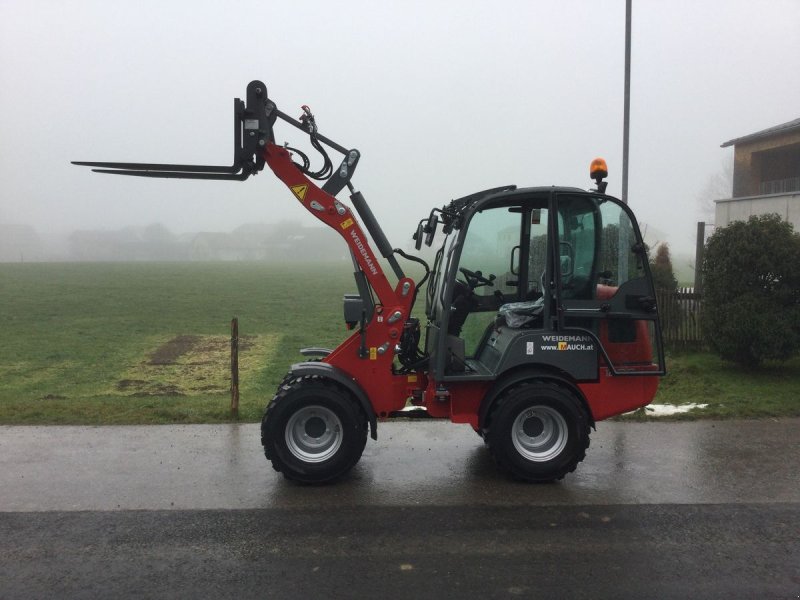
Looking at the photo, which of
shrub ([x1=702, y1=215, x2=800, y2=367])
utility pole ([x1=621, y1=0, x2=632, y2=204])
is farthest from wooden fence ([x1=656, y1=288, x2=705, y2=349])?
utility pole ([x1=621, y1=0, x2=632, y2=204])

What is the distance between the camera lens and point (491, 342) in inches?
266

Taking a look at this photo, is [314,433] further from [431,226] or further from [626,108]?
[626,108]

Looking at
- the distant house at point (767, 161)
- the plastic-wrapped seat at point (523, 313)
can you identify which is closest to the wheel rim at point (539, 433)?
the plastic-wrapped seat at point (523, 313)

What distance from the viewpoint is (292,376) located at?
20.7 ft

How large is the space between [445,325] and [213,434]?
2968 millimetres

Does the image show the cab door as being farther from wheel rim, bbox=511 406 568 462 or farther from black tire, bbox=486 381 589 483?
wheel rim, bbox=511 406 568 462

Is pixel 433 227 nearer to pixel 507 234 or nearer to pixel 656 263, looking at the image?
pixel 507 234

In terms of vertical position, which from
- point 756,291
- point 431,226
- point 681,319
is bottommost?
point 681,319

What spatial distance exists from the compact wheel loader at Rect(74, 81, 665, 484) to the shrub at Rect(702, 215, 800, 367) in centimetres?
463

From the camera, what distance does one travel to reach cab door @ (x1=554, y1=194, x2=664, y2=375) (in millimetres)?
6156

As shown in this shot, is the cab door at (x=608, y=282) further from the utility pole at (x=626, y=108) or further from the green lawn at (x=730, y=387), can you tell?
the utility pole at (x=626, y=108)

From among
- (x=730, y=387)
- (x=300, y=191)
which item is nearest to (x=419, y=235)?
(x=300, y=191)

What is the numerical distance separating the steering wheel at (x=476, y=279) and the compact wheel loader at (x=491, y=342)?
0.28ft

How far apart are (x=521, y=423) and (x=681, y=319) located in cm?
722
